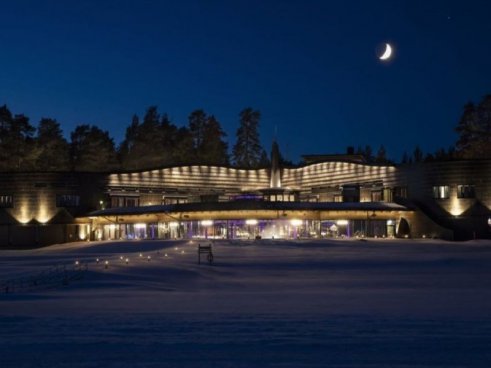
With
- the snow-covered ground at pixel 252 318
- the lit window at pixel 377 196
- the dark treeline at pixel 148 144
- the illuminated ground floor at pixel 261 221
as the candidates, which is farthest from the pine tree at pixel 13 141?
the snow-covered ground at pixel 252 318

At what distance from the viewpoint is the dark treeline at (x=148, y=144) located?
82.4 meters

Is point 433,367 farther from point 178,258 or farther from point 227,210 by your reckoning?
point 227,210

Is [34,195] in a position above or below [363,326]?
above

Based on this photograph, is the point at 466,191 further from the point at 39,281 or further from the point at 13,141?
the point at 13,141

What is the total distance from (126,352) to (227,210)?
4458 cm

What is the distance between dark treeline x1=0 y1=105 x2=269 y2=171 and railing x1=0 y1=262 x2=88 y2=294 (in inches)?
2294

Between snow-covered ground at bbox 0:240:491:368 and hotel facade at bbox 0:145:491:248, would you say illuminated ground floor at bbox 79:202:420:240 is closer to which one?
hotel facade at bbox 0:145:491:248

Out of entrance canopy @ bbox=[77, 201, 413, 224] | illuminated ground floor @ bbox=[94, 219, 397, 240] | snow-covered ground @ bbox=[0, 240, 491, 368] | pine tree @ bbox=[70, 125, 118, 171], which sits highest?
pine tree @ bbox=[70, 125, 118, 171]

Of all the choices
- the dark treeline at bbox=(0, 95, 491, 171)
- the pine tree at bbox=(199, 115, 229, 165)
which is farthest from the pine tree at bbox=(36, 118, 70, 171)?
the pine tree at bbox=(199, 115, 229, 165)

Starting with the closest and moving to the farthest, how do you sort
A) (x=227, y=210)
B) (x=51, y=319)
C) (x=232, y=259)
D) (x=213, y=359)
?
(x=213, y=359)
(x=51, y=319)
(x=232, y=259)
(x=227, y=210)

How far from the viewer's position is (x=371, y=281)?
75.6ft

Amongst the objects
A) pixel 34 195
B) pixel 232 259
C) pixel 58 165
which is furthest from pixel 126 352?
pixel 58 165

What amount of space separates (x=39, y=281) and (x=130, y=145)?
3391 inches

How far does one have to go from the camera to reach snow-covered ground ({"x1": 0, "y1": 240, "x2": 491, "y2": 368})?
10148 mm
